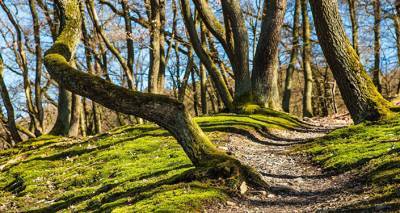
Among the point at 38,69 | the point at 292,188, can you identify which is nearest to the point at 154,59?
the point at 38,69

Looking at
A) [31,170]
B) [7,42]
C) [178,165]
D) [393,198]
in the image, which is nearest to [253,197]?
[393,198]

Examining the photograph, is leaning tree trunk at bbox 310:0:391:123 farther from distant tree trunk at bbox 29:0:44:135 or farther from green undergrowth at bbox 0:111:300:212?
distant tree trunk at bbox 29:0:44:135

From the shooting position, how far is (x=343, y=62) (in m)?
13.6

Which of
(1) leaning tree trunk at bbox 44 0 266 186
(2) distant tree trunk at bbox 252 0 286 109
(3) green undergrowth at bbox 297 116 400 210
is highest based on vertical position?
(2) distant tree trunk at bbox 252 0 286 109

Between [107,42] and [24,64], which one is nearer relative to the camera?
[107,42]

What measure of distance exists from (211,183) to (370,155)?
4.34m

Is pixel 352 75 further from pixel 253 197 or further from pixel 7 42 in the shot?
pixel 7 42

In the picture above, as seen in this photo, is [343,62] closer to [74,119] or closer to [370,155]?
[370,155]

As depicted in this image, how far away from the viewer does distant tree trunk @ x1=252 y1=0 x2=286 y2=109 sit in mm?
21656

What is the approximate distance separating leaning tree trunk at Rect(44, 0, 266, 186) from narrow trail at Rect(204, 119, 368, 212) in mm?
596

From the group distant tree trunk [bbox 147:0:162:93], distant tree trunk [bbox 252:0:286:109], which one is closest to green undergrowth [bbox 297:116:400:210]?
distant tree trunk [bbox 252:0:286:109]

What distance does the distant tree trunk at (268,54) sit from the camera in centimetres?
2166

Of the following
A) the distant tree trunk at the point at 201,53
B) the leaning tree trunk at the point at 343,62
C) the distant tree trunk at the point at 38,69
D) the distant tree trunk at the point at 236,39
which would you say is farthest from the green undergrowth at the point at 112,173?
the leaning tree trunk at the point at 343,62

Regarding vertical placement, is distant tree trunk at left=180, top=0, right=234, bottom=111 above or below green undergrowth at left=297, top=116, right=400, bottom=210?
above
